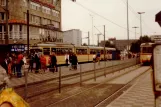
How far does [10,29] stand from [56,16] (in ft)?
75.8

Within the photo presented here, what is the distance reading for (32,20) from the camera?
64.0 metres

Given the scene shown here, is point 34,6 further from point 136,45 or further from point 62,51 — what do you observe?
point 136,45

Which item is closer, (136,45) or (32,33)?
(32,33)

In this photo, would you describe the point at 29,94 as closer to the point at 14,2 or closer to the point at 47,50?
the point at 47,50

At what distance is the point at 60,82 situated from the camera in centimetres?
1573

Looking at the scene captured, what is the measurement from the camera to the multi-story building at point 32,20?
177 ft

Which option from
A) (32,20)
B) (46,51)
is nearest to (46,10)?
(32,20)

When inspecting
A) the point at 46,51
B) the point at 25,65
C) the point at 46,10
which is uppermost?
the point at 46,10

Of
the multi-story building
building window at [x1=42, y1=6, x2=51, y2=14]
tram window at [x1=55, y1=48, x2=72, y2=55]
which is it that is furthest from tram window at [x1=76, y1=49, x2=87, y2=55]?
building window at [x1=42, y1=6, x2=51, y2=14]

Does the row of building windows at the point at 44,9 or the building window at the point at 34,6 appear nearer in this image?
the building window at the point at 34,6

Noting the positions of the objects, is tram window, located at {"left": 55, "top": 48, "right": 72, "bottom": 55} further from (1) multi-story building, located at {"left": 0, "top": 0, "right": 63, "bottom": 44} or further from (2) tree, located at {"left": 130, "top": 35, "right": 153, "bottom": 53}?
(2) tree, located at {"left": 130, "top": 35, "right": 153, "bottom": 53}

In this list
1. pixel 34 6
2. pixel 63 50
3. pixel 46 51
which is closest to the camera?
pixel 46 51

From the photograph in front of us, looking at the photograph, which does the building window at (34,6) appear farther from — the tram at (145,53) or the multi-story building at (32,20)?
the tram at (145,53)

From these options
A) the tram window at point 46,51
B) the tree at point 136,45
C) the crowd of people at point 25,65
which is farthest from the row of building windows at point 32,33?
the tree at point 136,45
